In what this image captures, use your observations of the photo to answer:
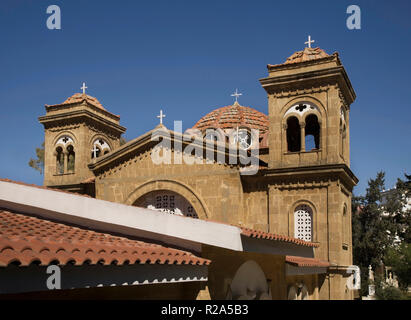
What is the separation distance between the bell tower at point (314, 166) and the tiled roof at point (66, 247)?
38.7 feet

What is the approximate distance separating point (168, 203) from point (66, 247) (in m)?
14.4

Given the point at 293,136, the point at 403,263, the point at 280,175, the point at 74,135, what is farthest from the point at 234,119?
the point at 403,263

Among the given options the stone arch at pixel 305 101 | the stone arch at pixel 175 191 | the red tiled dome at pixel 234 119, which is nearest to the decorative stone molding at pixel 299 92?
the stone arch at pixel 305 101

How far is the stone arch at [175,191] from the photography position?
1930 centimetres

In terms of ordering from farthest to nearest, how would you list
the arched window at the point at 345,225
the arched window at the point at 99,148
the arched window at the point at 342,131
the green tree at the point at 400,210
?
the green tree at the point at 400,210
the arched window at the point at 99,148
the arched window at the point at 342,131
the arched window at the point at 345,225

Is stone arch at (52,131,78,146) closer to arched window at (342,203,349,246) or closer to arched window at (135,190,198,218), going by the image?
arched window at (135,190,198,218)

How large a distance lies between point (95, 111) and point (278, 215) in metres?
11.3

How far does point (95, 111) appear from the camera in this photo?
25.7m

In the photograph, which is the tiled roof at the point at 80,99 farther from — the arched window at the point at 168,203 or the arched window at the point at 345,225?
the arched window at the point at 345,225

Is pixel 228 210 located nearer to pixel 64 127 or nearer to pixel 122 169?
pixel 122 169

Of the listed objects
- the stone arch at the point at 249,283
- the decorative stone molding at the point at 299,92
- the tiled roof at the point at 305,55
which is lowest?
the stone arch at the point at 249,283

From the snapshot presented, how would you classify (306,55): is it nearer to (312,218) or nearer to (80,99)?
(312,218)

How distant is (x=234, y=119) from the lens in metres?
25.8
